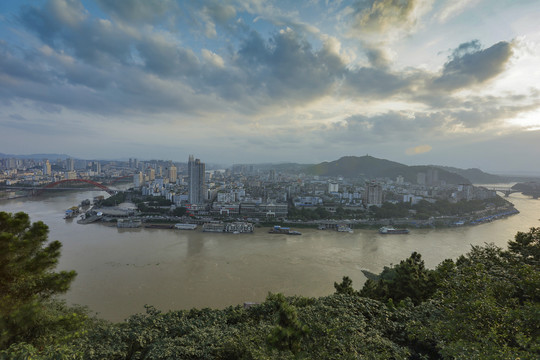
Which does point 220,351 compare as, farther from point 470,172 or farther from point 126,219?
point 470,172

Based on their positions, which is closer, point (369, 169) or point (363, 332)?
point (363, 332)

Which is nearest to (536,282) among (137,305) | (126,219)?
(137,305)

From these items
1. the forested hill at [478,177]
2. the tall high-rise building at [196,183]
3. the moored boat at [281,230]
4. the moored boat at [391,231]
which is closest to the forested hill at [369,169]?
the forested hill at [478,177]

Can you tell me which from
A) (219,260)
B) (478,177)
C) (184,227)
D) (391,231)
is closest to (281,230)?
(219,260)

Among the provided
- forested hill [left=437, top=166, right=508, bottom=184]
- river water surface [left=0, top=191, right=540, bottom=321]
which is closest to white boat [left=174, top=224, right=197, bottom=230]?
river water surface [left=0, top=191, right=540, bottom=321]

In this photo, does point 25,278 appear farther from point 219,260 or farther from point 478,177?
point 478,177

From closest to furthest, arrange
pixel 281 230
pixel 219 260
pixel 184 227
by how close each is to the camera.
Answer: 1. pixel 219 260
2. pixel 281 230
3. pixel 184 227
